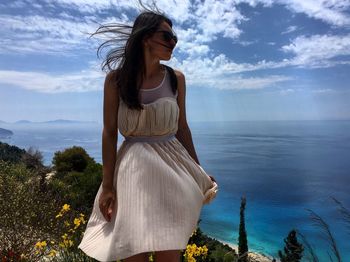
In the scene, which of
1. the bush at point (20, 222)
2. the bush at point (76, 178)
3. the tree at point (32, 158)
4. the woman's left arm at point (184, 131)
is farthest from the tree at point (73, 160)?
the woman's left arm at point (184, 131)

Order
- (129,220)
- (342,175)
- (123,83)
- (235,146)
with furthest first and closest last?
(235,146) → (342,175) → (123,83) → (129,220)

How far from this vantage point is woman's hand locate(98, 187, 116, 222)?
1765 millimetres

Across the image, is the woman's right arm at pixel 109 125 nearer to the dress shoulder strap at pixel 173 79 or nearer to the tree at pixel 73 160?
the dress shoulder strap at pixel 173 79

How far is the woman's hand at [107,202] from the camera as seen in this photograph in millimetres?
1765

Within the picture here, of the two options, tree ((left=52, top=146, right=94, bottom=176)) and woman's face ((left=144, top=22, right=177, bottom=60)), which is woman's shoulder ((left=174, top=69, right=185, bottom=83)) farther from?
tree ((left=52, top=146, right=94, bottom=176))

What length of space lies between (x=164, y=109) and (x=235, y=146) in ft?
509

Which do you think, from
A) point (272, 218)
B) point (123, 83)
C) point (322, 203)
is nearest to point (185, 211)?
point (123, 83)

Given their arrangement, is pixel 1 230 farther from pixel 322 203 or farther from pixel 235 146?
pixel 235 146

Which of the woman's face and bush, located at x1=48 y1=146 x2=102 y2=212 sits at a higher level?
the woman's face

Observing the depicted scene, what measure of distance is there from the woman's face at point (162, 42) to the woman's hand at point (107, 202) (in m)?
0.70

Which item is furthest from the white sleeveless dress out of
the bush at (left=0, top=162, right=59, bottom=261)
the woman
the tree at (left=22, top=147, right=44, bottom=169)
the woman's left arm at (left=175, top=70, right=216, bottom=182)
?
the tree at (left=22, top=147, right=44, bottom=169)

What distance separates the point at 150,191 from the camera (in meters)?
1.68

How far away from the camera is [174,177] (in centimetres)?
174

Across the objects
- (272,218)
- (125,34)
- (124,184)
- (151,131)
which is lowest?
(272,218)
